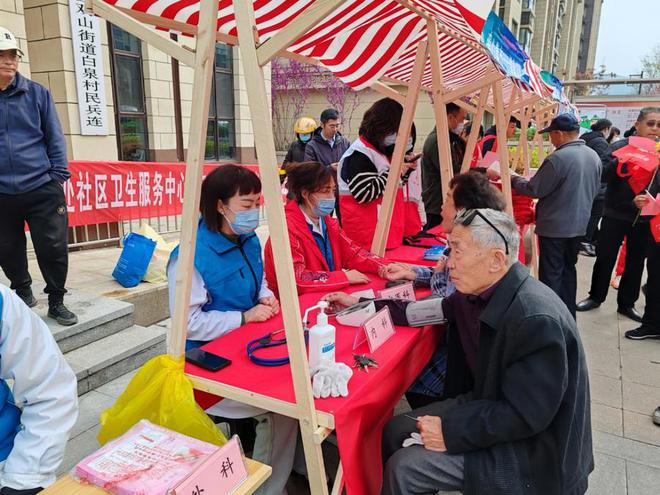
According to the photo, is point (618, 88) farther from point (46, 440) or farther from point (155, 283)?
point (46, 440)

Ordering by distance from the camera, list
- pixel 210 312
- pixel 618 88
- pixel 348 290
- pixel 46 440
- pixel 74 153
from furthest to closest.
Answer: pixel 618 88, pixel 74 153, pixel 348 290, pixel 210 312, pixel 46 440

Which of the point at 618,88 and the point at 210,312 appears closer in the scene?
the point at 210,312

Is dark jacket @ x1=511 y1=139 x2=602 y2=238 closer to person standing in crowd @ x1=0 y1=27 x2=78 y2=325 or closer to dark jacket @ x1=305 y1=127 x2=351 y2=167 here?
dark jacket @ x1=305 y1=127 x2=351 y2=167

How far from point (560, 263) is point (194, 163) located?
3.62m

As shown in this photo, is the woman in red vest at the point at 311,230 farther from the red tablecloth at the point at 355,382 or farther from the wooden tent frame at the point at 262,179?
the wooden tent frame at the point at 262,179

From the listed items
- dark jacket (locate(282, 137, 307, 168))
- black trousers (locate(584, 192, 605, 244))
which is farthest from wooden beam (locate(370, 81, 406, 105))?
black trousers (locate(584, 192, 605, 244))

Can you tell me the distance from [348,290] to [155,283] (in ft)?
8.18

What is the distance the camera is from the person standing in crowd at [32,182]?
9.30ft

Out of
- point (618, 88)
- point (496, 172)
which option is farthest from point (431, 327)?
point (618, 88)

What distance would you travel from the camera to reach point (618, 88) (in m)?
Result: 19.9

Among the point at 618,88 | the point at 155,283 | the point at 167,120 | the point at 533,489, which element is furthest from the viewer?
the point at 618,88

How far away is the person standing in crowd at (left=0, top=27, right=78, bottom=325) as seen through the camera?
284 cm

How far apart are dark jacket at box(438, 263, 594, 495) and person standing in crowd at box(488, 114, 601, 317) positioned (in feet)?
8.81

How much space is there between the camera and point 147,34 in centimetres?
168
